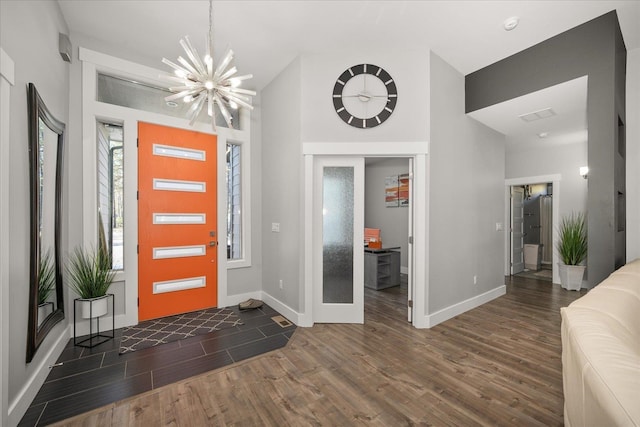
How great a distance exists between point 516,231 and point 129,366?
24.3 ft

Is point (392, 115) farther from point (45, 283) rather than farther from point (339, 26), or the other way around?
point (45, 283)

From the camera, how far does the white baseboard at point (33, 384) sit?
171cm

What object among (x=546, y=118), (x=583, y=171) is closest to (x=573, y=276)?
(x=583, y=171)

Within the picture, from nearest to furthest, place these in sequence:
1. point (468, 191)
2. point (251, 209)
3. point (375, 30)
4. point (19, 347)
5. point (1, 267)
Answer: point (1, 267)
point (19, 347)
point (375, 30)
point (468, 191)
point (251, 209)

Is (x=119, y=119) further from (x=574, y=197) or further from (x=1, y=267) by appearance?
(x=574, y=197)

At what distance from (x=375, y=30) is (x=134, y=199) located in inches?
130

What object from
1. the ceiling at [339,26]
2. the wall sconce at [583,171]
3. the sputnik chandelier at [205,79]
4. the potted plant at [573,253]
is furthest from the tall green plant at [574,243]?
the sputnik chandelier at [205,79]

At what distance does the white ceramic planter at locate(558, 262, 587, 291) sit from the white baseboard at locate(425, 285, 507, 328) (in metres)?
1.39

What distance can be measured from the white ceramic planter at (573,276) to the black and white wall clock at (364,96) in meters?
4.43

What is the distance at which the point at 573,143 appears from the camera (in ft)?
16.5

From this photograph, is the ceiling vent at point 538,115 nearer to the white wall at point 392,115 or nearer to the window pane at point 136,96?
the white wall at point 392,115

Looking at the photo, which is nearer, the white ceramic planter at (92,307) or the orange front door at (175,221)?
the white ceramic planter at (92,307)

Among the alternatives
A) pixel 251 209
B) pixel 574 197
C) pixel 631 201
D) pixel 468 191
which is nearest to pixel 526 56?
pixel 468 191

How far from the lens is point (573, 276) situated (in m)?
4.71
